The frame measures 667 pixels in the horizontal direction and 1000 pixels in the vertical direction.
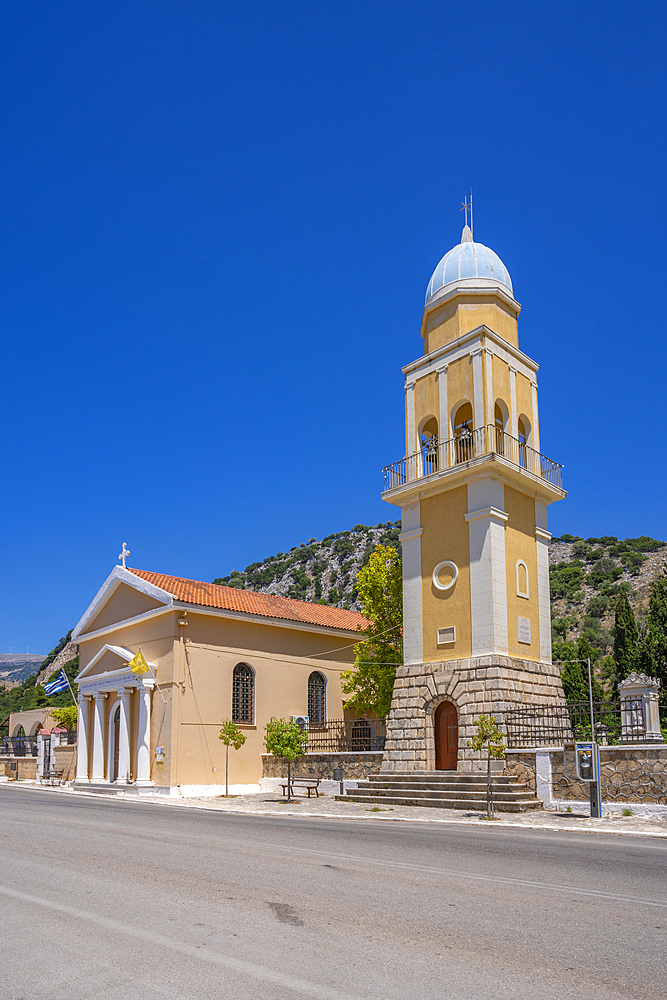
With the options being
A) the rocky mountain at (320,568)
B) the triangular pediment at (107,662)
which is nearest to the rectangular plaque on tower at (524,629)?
the triangular pediment at (107,662)

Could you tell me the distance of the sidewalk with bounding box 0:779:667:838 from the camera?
15.9 m

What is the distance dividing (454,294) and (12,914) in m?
24.5

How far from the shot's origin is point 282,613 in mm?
33906

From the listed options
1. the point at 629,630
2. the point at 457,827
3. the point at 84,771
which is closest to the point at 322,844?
the point at 457,827

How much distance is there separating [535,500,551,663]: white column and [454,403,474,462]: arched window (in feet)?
9.99

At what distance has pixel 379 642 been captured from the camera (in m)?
31.5

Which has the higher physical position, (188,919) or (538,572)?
(538,572)

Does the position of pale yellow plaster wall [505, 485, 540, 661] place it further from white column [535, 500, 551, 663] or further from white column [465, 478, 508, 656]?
white column [465, 478, 508, 656]

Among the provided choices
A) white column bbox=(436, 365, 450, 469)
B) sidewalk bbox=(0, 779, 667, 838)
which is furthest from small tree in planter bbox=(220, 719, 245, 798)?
white column bbox=(436, 365, 450, 469)

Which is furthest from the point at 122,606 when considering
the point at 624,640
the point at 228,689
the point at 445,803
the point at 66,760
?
the point at 624,640

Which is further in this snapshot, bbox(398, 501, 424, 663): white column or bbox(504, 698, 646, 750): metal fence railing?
bbox(398, 501, 424, 663): white column

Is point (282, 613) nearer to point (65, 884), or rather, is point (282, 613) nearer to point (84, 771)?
point (84, 771)

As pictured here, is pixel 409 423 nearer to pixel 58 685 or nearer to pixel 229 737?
pixel 229 737

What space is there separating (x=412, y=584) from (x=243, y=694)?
9.12 m
